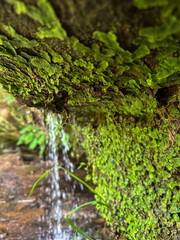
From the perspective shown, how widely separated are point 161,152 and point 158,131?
196mm

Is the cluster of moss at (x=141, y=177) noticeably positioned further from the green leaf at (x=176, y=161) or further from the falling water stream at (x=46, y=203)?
the falling water stream at (x=46, y=203)

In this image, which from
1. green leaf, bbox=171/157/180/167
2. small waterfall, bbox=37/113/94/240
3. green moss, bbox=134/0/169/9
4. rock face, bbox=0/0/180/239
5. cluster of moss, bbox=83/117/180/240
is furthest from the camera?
small waterfall, bbox=37/113/94/240

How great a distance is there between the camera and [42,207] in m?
3.43

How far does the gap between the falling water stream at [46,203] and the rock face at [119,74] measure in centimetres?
70

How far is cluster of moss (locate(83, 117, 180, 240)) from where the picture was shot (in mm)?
1614

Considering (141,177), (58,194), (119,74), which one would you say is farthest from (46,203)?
(119,74)

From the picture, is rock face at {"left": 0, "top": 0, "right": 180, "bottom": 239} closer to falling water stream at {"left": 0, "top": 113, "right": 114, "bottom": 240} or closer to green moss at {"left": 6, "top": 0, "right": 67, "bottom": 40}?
green moss at {"left": 6, "top": 0, "right": 67, "bottom": 40}

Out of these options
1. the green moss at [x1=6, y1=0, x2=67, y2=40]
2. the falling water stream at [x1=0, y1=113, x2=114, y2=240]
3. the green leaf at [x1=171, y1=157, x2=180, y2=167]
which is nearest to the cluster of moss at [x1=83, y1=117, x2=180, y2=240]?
the green leaf at [x1=171, y1=157, x2=180, y2=167]

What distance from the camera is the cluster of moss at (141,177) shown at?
161 centimetres

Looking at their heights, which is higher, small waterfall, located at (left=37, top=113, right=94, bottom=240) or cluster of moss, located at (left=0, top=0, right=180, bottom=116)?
cluster of moss, located at (left=0, top=0, right=180, bottom=116)

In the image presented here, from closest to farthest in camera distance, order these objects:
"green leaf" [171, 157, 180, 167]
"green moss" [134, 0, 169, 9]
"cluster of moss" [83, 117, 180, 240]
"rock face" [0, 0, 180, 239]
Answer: "green moss" [134, 0, 169, 9] < "rock face" [0, 0, 180, 239] < "green leaf" [171, 157, 180, 167] < "cluster of moss" [83, 117, 180, 240]

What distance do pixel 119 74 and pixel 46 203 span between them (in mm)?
3300

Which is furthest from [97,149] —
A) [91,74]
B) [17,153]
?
[17,153]

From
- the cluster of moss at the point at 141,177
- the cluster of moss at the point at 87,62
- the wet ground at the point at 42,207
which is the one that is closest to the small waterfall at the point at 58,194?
the wet ground at the point at 42,207
